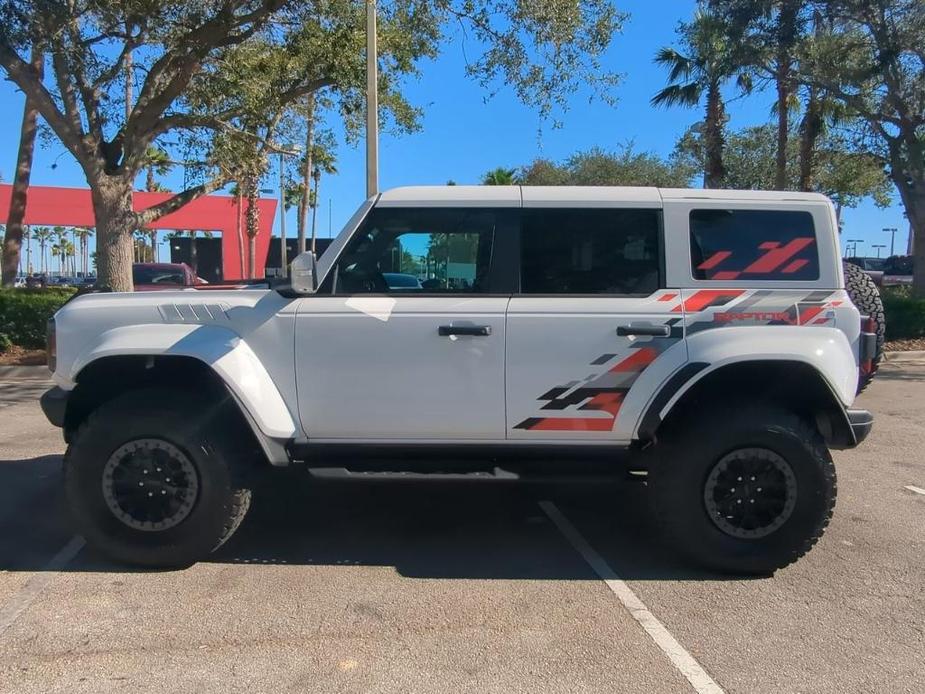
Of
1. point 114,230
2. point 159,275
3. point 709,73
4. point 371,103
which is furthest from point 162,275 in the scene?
point 709,73

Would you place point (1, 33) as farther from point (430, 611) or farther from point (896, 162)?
point (896, 162)

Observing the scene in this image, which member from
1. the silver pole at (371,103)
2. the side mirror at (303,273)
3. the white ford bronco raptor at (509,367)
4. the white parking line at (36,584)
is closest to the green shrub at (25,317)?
the silver pole at (371,103)

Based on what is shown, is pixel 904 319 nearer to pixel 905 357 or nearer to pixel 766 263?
pixel 905 357

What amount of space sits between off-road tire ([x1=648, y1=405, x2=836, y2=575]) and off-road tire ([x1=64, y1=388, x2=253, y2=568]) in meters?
2.43

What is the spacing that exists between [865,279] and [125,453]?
515 cm

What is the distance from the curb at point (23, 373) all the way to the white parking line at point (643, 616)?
32.4 feet

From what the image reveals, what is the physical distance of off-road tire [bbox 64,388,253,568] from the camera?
4059 millimetres

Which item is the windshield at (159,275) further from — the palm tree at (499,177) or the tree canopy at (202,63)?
the palm tree at (499,177)

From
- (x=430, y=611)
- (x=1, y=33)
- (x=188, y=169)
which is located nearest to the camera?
(x=430, y=611)

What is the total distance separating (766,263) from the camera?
4156 mm

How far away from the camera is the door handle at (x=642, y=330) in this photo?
13.1 ft

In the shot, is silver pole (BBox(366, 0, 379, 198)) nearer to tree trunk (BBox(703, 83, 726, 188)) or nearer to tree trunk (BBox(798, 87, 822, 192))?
tree trunk (BBox(703, 83, 726, 188))

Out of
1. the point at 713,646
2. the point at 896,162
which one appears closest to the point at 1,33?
the point at 713,646

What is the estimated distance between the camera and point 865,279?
17.8 feet
